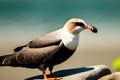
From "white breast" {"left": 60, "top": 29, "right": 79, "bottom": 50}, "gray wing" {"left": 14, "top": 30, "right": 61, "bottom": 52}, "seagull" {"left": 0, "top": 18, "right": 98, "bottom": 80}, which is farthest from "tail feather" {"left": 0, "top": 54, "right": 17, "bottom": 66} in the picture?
"white breast" {"left": 60, "top": 29, "right": 79, "bottom": 50}

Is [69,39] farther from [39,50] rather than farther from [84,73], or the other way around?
[84,73]

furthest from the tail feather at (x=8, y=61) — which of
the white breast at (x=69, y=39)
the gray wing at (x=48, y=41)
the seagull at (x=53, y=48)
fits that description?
the white breast at (x=69, y=39)

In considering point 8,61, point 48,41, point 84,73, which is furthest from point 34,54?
point 84,73

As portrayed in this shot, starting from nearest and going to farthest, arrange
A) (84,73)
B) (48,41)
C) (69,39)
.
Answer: (69,39)
(48,41)
(84,73)

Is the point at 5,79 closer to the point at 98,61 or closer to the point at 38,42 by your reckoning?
the point at 98,61

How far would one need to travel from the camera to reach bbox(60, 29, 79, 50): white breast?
7651 mm

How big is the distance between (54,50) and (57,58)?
107 mm

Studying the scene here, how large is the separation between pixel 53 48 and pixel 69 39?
0.23 m

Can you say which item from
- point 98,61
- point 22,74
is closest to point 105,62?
point 98,61

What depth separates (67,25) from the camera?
770 cm

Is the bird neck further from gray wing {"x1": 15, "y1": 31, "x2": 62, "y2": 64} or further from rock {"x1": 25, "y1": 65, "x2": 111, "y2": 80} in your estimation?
rock {"x1": 25, "y1": 65, "x2": 111, "y2": 80}

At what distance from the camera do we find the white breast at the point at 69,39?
7651 mm

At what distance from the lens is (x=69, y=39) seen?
765cm

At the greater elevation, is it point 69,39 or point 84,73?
point 69,39
